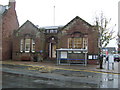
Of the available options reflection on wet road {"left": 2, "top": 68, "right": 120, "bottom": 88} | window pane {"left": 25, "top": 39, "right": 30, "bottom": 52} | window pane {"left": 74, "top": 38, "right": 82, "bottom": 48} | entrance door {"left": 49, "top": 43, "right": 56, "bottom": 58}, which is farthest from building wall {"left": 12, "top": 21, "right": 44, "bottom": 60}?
reflection on wet road {"left": 2, "top": 68, "right": 120, "bottom": 88}

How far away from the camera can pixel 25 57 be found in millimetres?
23109

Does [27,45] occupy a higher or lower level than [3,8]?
lower

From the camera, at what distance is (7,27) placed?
24.8m

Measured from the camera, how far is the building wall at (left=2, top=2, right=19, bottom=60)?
23969mm

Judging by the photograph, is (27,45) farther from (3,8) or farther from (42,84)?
(42,84)

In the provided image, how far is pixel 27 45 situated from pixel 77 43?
9053 mm

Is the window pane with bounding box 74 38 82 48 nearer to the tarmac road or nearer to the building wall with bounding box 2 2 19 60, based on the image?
the tarmac road

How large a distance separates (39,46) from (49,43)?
223 cm

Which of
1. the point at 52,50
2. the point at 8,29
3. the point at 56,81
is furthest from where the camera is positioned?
the point at 8,29

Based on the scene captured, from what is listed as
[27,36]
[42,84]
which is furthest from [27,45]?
[42,84]

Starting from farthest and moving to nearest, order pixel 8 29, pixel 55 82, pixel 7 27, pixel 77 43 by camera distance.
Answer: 1. pixel 8 29
2. pixel 7 27
3. pixel 77 43
4. pixel 55 82

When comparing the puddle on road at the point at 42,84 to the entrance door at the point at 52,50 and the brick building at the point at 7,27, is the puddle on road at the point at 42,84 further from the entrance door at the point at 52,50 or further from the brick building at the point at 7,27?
the brick building at the point at 7,27

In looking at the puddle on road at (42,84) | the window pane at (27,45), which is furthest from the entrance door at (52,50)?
the puddle on road at (42,84)

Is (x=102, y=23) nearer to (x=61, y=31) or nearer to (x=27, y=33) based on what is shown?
(x=61, y=31)
